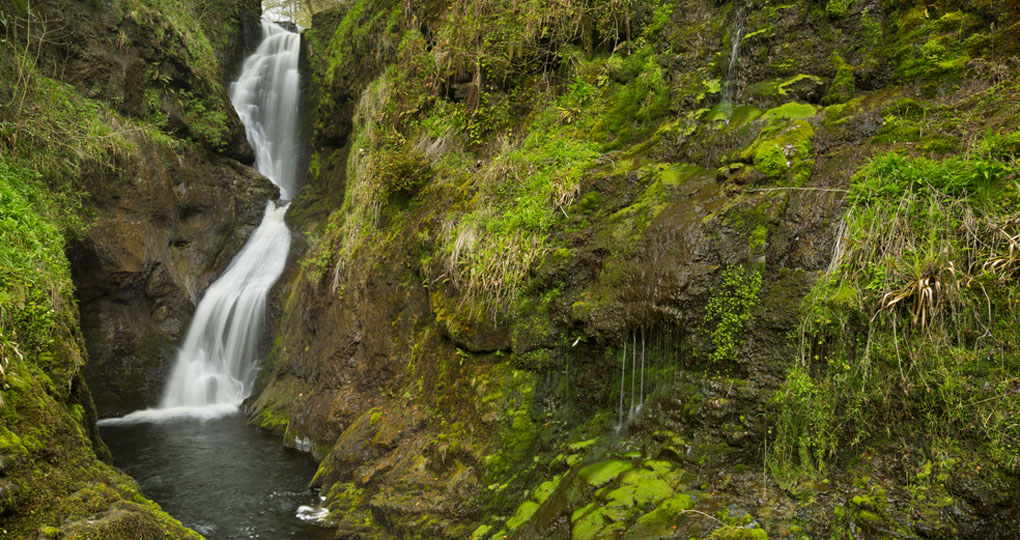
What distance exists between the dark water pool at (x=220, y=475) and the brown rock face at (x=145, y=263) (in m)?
1.82

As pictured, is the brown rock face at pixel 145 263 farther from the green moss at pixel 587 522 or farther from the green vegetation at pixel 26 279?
the green moss at pixel 587 522

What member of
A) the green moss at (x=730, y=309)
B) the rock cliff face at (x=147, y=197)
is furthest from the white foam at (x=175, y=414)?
the green moss at (x=730, y=309)

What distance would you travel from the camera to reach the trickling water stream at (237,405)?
7246 millimetres

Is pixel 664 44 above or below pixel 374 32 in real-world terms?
below

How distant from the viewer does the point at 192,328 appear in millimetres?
13344

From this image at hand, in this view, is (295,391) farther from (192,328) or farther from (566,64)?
(566,64)

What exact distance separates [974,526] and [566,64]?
21.0 ft

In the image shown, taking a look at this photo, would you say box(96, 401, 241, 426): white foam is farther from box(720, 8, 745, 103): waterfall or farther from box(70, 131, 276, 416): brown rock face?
box(720, 8, 745, 103): waterfall

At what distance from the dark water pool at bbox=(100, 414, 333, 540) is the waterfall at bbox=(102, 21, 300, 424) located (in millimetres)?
1334

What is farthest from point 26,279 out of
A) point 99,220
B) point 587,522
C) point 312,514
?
point 99,220

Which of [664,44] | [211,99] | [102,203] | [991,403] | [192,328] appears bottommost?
[192,328]

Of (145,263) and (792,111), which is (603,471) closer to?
(792,111)

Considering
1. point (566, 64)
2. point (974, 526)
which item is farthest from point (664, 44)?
point (974, 526)

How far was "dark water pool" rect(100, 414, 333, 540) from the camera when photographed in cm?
670
